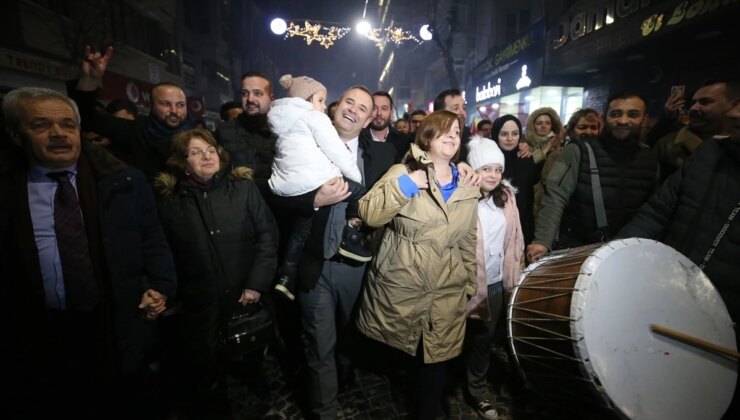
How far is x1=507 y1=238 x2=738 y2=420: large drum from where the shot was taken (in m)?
1.69

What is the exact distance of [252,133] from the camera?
3699 mm

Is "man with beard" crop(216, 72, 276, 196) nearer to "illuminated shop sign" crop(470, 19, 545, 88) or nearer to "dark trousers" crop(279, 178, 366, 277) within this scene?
"dark trousers" crop(279, 178, 366, 277)

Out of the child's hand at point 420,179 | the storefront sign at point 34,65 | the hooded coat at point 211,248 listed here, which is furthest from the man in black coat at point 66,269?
→ the storefront sign at point 34,65

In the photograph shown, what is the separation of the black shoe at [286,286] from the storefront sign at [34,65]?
554 inches

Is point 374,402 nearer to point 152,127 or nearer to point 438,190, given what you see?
point 438,190

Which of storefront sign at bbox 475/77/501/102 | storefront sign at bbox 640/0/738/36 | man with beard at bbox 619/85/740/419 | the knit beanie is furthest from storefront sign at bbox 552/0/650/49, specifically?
the knit beanie

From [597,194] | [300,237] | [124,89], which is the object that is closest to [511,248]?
[597,194]

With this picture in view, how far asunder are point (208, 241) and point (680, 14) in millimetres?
11018

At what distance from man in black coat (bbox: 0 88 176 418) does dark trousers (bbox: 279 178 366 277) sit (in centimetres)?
102

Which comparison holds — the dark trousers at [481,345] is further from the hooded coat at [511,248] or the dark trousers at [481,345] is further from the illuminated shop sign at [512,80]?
the illuminated shop sign at [512,80]

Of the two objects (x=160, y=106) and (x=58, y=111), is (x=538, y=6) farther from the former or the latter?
(x=58, y=111)

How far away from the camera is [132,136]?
3.76m

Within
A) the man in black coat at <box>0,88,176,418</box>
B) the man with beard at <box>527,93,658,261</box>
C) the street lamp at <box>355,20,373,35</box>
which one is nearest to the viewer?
the man in black coat at <box>0,88,176,418</box>

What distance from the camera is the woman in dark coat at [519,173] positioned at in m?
4.04
